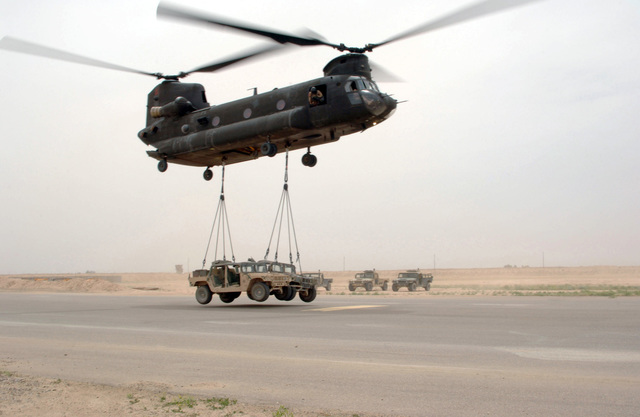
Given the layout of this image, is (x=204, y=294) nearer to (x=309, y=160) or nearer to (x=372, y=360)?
(x=309, y=160)

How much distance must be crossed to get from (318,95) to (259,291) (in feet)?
22.0

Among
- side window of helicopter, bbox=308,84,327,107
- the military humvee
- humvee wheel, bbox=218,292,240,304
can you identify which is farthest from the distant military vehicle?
side window of helicopter, bbox=308,84,327,107

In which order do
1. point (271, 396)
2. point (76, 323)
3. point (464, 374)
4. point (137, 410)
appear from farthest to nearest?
point (76, 323)
point (464, 374)
point (271, 396)
point (137, 410)

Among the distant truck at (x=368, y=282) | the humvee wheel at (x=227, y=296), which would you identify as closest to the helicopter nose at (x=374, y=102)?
the humvee wheel at (x=227, y=296)

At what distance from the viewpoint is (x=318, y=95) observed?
1769cm

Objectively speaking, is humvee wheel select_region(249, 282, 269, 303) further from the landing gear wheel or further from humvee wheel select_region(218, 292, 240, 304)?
the landing gear wheel

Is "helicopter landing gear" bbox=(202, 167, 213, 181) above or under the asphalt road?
above

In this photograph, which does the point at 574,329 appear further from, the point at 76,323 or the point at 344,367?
the point at 76,323

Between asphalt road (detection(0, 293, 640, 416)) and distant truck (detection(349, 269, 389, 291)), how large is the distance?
24926 mm

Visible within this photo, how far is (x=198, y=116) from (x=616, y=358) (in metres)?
17.4

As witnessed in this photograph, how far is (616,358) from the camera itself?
25.4 feet

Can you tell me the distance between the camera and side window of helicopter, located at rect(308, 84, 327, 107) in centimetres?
1762

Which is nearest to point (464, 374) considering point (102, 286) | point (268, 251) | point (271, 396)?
point (271, 396)

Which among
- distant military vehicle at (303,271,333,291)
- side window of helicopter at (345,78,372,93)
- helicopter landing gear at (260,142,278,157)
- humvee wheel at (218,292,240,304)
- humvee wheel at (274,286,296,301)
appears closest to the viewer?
side window of helicopter at (345,78,372,93)
